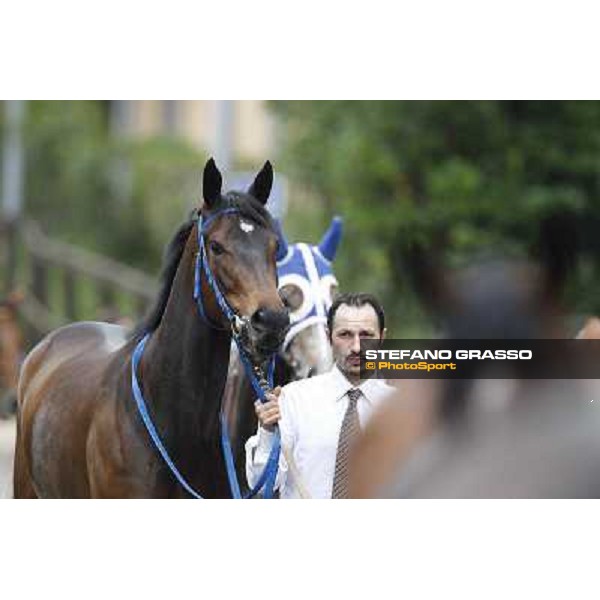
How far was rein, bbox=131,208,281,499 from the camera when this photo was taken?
5.55 m

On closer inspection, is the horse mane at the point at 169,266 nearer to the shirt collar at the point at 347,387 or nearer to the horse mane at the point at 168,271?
the horse mane at the point at 168,271

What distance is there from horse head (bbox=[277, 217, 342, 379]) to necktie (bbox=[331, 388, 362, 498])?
0.71 m

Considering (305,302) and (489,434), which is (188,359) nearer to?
(305,302)

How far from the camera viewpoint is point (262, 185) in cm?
586

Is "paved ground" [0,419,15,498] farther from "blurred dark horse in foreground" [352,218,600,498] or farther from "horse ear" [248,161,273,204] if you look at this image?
"blurred dark horse in foreground" [352,218,600,498]

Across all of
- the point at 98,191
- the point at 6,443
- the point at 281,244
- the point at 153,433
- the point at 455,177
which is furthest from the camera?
the point at 98,191

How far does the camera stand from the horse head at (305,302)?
21.5 feet

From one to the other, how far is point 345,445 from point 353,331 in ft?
1.58

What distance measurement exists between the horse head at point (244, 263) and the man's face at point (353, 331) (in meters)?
0.35

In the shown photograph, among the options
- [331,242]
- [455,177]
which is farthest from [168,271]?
[455,177]

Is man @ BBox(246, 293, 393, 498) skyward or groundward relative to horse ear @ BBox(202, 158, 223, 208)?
groundward

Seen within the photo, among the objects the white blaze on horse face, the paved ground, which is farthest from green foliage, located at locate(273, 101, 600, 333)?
the white blaze on horse face

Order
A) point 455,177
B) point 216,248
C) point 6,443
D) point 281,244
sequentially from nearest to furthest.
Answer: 1. point 216,248
2. point 281,244
3. point 6,443
4. point 455,177

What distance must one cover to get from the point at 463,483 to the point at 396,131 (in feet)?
30.7
